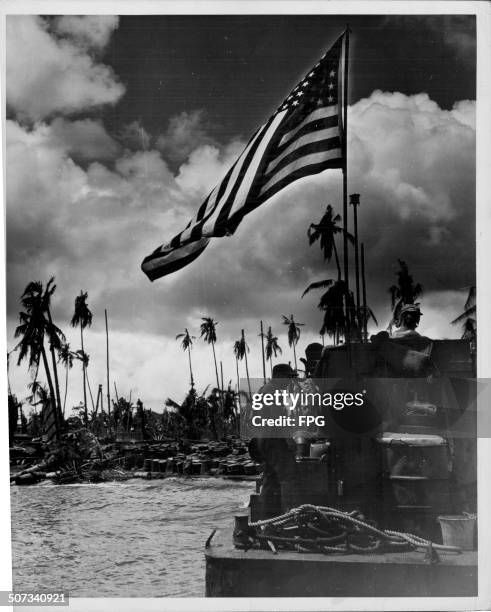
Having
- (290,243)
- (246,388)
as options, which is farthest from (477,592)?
(290,243)

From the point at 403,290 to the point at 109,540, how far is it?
7.72 feet

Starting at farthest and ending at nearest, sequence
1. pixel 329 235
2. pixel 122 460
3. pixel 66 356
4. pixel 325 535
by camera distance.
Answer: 1. pixel 122 460
2. pixel 66 356
3. pixel 329 235
4. pixel 325 535

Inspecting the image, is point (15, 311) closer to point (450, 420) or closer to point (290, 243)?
point (290, 243)

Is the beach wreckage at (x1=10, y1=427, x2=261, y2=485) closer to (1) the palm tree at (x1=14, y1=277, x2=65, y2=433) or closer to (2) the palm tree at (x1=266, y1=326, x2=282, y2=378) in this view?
(1) the palm tree at (x1=14, y1=277, x2=65, y2=433)

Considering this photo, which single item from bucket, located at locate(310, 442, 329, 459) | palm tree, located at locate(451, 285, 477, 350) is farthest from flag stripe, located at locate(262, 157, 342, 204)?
bucket, located at locate(310, 442, 329, 459)

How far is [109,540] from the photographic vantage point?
4.48 meters

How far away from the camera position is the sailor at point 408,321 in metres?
4.45

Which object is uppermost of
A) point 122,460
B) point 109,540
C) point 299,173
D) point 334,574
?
point 299,173

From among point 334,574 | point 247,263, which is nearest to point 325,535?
point 334,574

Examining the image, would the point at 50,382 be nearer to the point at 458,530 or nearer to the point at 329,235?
the point at 329,235

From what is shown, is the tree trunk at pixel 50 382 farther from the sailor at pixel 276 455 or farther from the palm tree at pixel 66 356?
the sailor at pixel 276 455

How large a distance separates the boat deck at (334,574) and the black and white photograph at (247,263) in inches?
1.1

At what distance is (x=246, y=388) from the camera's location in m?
4.46

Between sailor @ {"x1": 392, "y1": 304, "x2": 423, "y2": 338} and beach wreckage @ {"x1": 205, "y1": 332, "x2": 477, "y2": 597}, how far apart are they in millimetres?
51
